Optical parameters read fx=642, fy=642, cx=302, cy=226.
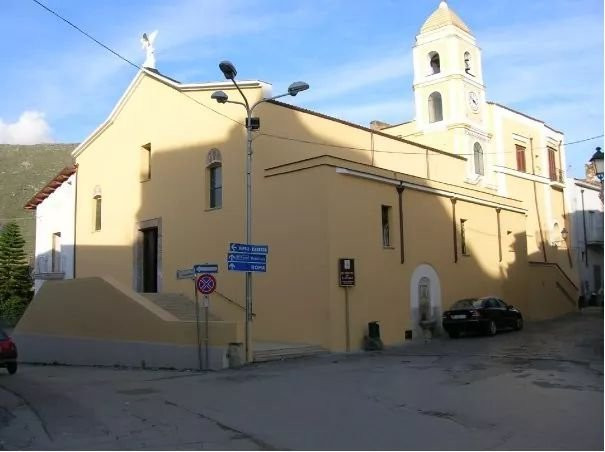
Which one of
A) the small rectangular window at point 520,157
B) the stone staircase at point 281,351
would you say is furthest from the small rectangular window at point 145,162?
the small rectangular window at point 520,157

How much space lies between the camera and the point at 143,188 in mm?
28766

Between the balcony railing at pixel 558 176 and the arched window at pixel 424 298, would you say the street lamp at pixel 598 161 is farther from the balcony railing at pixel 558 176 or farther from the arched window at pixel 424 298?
the balcony railing at pixel 558 176

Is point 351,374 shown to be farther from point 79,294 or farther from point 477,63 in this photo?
point 477,63

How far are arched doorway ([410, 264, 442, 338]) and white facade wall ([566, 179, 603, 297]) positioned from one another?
17.7 meters

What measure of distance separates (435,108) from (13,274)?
1212 inches

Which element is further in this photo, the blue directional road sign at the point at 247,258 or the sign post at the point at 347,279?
the sign post at the point at 347,279

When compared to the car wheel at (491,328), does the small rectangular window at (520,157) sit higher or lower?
higher

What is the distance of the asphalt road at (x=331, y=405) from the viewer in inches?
320

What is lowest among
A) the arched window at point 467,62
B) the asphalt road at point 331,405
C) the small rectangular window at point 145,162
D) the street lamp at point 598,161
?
the asphalt road at point 331,405

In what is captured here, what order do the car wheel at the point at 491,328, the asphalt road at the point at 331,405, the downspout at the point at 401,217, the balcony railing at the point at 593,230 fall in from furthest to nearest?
the balcony railing at the point at 593,230
the car wheel at the point at 491,328
the downspout at the point at 401,217
the asphalt road at the point at 331,405

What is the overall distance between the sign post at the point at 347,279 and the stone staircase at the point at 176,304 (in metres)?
5.09

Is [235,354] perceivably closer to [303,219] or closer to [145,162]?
[303,219]

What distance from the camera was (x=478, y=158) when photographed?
32.2 metres

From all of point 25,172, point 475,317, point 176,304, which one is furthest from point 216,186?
point 25,172
